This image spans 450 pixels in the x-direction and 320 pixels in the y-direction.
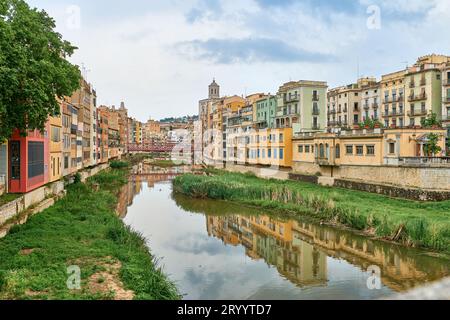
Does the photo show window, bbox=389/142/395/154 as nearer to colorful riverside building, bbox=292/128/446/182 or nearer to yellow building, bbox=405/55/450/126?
colorful riverside building, bbox=292/128/446/182

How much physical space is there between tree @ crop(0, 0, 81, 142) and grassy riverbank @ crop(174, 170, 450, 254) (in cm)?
1921

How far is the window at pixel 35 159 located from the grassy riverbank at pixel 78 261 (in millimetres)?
2799

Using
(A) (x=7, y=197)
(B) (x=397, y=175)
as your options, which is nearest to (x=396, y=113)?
(B) (x=397, y=175)

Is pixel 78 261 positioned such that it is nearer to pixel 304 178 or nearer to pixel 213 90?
pixel 304 178

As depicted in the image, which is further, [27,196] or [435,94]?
[435,94]

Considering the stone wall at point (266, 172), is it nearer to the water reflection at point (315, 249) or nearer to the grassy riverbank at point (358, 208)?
the grassy riverbank at point (358, 208)

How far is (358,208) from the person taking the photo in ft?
97.5

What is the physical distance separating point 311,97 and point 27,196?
4018 centimetres

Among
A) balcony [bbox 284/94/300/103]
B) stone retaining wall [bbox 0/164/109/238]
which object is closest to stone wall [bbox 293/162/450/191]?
balcony [bbox 284/94/300/103]

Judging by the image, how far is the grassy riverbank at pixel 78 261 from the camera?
13.4m

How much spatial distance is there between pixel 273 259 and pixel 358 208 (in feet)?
31.4

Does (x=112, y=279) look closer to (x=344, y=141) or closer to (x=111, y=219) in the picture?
(x=111, y=219)

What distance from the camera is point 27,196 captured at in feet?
83.9

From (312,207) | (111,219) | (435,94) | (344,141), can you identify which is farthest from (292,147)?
(111,219)
